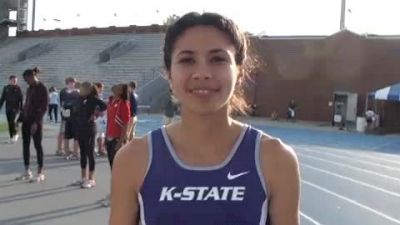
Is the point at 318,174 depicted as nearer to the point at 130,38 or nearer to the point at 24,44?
the point at 130,38

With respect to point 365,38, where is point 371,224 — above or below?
below

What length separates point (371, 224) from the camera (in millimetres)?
7770

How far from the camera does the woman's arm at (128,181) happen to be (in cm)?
201

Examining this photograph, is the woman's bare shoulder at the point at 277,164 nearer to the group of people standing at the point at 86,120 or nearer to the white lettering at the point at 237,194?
the white lettering at the point at 237,194

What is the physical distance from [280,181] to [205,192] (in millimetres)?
239

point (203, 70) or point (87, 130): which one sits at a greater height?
point (203, 70)

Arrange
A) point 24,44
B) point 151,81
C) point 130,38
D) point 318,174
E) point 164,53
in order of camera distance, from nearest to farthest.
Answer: point 164,53 < point 318,174 < point 151,81 < point 130,38 < point 24,44

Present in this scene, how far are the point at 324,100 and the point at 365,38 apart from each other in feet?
14.7

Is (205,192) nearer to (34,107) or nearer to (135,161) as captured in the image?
(135,161)

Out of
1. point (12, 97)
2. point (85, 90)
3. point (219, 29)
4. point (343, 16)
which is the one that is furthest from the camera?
point (343, 16)

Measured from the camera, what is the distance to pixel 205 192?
1909 millimetres

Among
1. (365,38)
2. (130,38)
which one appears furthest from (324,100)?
(130,38)

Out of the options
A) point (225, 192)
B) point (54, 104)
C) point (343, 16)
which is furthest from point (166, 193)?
point (343, 16)

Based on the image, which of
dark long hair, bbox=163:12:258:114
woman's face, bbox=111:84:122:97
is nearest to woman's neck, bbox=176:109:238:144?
dark long hair, bbox=163:12:258:114
